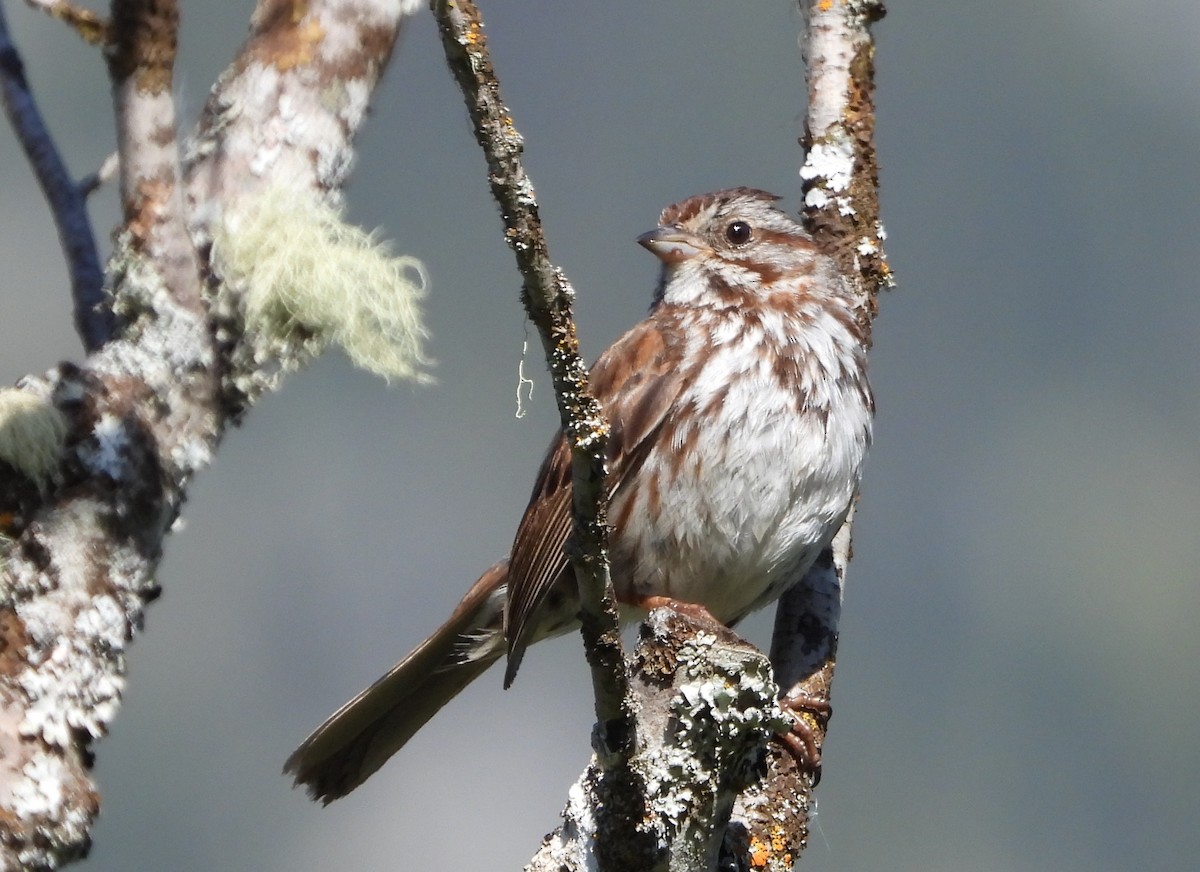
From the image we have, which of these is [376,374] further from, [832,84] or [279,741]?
[279,741]

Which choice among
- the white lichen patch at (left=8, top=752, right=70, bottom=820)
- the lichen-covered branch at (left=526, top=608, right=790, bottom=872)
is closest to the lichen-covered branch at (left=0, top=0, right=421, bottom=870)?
the white lichen patch at (left=8, top=752, right=70, bottom=820)

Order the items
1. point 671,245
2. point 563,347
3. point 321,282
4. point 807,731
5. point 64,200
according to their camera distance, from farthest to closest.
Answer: point 671,245, point 807,731, point 321,282, point 64,200, point 563,347

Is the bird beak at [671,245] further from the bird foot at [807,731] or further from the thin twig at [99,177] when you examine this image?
the thin twig at [99,177]

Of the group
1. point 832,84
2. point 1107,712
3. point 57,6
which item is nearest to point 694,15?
point 1107,712

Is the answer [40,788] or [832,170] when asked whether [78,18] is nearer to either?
[40,788]

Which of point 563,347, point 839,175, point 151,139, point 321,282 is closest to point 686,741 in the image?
point 563,347

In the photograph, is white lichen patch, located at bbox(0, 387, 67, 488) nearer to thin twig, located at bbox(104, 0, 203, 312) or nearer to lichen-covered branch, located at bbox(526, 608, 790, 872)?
thin twig, located at bbox(104, 0, 203, 312)
